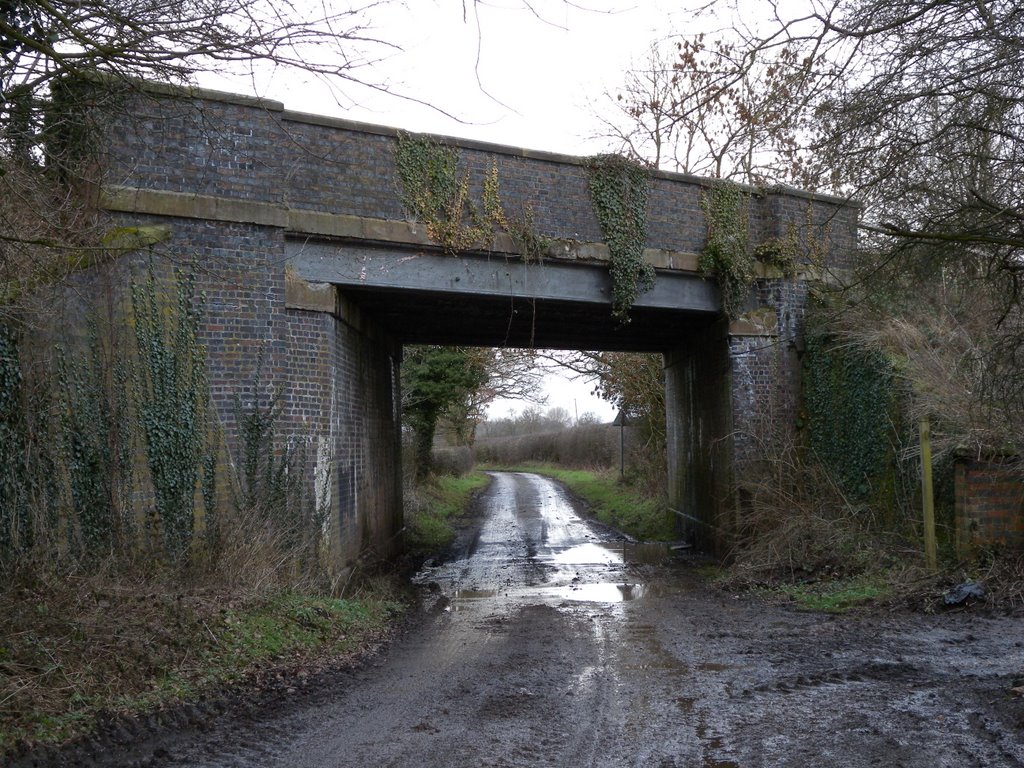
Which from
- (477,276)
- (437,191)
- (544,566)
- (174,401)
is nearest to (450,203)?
(437,191)

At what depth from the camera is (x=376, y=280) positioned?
10.9m

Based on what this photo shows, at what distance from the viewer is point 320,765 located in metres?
4.91

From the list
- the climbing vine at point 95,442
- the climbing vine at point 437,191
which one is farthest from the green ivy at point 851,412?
the climbing vine at point 95,442

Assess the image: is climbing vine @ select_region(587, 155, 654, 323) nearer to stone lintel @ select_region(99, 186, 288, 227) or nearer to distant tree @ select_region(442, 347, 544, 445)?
stone lintel @ select_region(99, 186, 288, 227)

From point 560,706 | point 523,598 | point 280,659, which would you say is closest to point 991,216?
point 560,706

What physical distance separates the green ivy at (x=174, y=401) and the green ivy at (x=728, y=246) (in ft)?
24.9

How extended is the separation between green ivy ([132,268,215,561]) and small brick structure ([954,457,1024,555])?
8.61m

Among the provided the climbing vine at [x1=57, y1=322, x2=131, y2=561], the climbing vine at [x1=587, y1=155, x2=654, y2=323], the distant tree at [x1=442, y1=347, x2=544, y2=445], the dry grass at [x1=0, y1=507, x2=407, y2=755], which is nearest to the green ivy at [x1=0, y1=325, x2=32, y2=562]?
the climbing vine at [x1=57, y1=322, x2=131, y2=561]

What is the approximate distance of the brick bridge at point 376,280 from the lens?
962cm

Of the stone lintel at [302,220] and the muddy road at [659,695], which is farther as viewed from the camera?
the stone lintel at [302,220]

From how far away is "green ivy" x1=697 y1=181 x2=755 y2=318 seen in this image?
13.0m

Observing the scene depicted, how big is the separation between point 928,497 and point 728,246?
16.0 ft

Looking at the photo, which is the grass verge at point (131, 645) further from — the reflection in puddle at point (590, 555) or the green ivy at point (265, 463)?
the reflection in puddle at point (590, 555)

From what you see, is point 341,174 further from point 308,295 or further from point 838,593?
point 838,593
